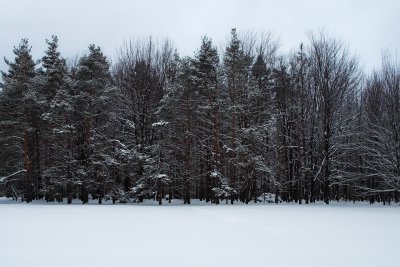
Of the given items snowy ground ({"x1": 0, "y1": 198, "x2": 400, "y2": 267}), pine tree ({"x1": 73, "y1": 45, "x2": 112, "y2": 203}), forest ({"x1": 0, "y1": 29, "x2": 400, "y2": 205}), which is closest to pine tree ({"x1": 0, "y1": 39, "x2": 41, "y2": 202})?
forest ({"x1": 0, "y1": 29, "x2": 400, "y2": 205})

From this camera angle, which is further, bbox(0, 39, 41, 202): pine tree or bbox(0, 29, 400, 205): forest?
A: bbox(0, 39, 41, 202): pine tree

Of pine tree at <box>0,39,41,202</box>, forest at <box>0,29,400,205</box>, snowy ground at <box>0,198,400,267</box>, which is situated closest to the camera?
snowy ground at <box>0,198,400,267</box>

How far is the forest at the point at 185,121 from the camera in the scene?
3048 cm

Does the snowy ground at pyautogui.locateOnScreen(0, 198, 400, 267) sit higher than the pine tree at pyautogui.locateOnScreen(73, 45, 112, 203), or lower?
lower

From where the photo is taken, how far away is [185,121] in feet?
101

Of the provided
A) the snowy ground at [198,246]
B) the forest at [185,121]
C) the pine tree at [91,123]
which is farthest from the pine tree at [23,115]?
the snowy ground at [198,246]

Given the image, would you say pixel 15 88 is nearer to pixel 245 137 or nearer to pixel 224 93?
pixel 224 93

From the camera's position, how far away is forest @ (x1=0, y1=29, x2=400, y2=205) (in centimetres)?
3048

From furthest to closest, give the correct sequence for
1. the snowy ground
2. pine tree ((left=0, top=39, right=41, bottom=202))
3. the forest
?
1. pine tree ((left=0, top=39, right=41, bottom=202))
2. the forest
3. the snowy ground

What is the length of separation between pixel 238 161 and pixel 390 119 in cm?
1414

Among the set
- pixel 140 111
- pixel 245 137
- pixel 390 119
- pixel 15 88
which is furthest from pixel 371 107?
pixel 15 88

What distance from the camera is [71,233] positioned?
10789 millimetres

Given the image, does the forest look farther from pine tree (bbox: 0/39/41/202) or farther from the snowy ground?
the snowy ground

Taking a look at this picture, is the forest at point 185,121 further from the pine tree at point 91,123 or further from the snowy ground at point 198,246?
the snowy ground at point 198,246
